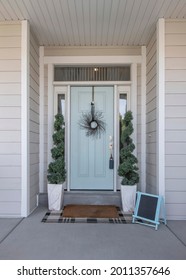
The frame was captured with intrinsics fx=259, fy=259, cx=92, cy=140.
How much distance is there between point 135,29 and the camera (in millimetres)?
3850

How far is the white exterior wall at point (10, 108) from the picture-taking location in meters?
3.62

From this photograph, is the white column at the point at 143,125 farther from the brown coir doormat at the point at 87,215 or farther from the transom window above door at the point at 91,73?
the brown coir doormat at the point at 87,215

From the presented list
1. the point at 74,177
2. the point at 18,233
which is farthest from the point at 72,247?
the point at 74,177

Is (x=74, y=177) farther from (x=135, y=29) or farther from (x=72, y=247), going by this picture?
(x=135, y=29)

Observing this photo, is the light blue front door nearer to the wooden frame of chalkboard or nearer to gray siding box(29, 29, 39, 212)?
gray siding box(29, 29, 39, 212)

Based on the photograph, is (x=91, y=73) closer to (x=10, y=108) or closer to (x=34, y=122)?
(x=34, y=122)

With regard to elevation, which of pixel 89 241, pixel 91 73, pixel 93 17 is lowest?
pixel 89 241

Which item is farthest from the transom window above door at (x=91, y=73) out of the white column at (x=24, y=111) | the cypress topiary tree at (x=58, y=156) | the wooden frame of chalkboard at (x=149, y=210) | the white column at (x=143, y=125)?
the wooden frame of chalkboard at (x=149, y=210)

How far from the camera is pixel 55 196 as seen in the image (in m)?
3.97

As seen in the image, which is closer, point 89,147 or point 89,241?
point 89,241

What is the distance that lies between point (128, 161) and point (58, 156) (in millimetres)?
1114

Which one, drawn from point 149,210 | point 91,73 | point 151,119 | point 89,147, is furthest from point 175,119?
point 91,73

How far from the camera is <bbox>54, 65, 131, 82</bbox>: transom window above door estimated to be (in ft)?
14.9

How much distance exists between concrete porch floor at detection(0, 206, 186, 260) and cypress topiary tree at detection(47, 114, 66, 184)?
72 cm
